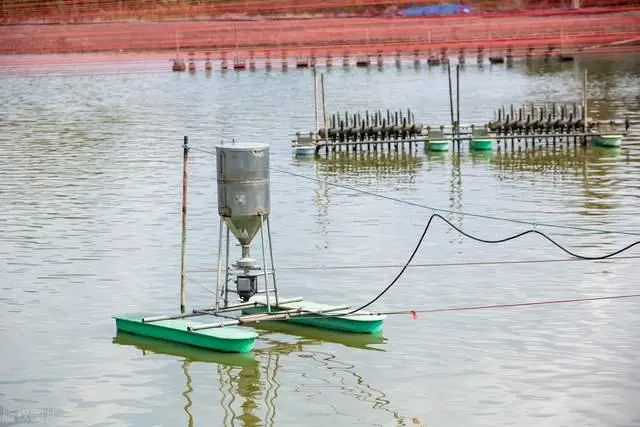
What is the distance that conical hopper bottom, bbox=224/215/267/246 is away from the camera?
71.3ft

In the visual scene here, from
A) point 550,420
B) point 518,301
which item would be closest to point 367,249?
point 518,301

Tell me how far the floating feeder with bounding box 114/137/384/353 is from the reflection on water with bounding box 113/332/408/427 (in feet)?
0.49

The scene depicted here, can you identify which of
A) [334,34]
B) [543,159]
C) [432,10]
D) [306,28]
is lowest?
[543,159]

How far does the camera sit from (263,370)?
2061cm

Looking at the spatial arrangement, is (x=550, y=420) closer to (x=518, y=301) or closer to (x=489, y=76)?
(x=518, y=301)

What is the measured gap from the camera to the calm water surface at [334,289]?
62.5 feet

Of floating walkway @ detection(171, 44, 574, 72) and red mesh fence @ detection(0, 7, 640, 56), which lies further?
red mesh fence @ detection(0, 7, 640, 56)

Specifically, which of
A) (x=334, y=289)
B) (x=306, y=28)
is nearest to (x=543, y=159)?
(x=334, y=289)

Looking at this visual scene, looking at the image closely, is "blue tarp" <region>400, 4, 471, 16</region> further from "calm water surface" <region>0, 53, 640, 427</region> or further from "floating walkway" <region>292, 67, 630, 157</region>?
"floating walkway" <region>292, 67, 630, 157</region>

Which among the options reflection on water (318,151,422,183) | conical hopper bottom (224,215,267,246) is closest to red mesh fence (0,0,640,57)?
reflection on water (318,151,422,183)

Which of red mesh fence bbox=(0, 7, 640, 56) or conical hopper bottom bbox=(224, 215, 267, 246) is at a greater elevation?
red mesh fence bbox=(0, 7, 640, 56)

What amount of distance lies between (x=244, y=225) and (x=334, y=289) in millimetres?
3663

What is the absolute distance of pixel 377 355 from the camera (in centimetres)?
2108

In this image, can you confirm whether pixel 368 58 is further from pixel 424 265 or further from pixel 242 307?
pixel 242 307
